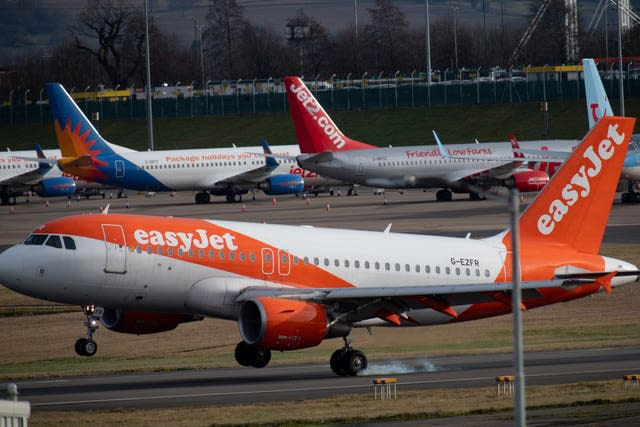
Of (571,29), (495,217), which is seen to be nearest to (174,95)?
(571,29)

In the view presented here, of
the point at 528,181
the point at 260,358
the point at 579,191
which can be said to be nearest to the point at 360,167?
the point at 528,181

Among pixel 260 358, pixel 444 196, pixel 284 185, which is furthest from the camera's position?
pixel 284 185

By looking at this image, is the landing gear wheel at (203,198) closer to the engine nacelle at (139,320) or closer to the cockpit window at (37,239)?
the engine nacelle at (139,320)

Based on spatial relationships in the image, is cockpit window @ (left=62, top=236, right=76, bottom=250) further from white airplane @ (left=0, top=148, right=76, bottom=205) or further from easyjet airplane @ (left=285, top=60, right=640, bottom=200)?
white airplane @ (left=0, top=148, right=76, bottom=205)

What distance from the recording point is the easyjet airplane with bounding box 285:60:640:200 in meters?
92.4

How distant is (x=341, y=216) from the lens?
88875 millimetres

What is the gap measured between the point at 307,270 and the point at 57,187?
76.1 meters

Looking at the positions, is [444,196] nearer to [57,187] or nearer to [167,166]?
[167,166]

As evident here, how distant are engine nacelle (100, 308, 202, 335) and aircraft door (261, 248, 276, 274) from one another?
2.48 m

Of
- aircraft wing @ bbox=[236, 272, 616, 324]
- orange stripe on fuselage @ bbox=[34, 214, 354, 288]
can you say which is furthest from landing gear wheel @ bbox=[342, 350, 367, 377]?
orange stripe on fuselage @ bbox=[34, 214, 354, 288]

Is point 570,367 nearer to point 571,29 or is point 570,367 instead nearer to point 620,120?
point 620,120

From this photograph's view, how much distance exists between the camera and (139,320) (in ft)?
126

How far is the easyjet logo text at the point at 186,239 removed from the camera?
37.0 meters

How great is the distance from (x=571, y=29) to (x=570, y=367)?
534ft
